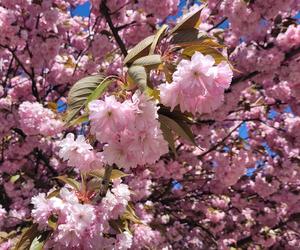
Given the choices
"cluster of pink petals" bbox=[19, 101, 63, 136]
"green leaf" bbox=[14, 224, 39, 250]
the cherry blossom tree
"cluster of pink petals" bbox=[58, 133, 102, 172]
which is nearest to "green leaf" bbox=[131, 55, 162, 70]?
the cherry blossom tree

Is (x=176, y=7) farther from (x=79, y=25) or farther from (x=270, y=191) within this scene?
(x=270, y=191)

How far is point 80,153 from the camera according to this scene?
69.7 inches

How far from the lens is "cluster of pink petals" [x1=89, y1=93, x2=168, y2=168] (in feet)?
4.89

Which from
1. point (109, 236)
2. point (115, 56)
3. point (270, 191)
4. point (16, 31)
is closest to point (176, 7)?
point (115, 56)

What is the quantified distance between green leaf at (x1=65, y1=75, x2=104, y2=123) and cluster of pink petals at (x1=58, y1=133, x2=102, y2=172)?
196 millimetres

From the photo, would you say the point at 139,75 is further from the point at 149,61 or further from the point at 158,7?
the point at 158,7

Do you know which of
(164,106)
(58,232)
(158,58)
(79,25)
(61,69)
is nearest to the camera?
(158,58)

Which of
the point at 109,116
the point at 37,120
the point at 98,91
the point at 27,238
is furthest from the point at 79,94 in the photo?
the point at 37,120

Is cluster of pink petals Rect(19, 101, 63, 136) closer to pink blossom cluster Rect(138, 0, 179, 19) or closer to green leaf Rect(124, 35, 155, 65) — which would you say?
pink blossom cluster Rect(138, 0, 179, 19)

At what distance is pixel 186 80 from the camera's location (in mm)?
1508

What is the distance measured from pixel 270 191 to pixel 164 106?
7.17 metres

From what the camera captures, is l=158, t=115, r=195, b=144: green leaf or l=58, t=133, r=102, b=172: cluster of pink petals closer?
l=158, t=115, r=195, b=144: green leaf

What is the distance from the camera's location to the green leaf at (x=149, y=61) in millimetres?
1485

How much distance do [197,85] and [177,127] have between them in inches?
6.3
